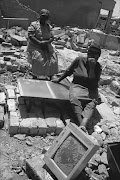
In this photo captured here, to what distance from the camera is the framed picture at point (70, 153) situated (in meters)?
3.15

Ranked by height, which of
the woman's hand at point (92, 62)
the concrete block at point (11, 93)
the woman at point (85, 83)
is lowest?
the concrete block at point (11, 93)

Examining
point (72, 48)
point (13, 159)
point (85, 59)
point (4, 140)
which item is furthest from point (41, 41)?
point (72, 48)

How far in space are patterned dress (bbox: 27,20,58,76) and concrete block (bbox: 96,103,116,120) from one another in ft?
4.88

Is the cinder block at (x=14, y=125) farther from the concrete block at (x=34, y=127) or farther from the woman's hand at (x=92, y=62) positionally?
the woman's hand at (x=92, y=62)

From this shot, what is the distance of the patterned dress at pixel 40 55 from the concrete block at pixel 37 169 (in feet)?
9.26

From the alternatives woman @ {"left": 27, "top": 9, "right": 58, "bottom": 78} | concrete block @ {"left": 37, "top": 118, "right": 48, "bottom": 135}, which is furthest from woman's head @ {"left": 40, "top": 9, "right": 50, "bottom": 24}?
concrete block @ {"left": 37, "top": 118, "right": 48, "bottom": 135}

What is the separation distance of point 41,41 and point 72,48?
18.6 ft

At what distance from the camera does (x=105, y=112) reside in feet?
18.5

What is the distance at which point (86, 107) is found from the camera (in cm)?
469

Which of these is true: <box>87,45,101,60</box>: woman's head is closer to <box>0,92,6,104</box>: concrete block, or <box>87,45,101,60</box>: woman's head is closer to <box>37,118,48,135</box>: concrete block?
<box>37,118,48,135</box>: concrete block

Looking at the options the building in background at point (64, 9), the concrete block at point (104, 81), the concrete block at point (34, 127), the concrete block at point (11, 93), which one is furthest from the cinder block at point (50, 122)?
the building in background at point (64, 9)

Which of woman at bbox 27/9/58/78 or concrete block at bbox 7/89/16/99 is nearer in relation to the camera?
concrete block at bbox 7/89/16/99

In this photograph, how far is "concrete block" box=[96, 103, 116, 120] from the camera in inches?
215

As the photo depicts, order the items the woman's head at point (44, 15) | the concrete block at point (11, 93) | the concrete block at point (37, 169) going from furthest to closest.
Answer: the woman's head at point (44, 15) < the concrete block at point (11, 93) < the concrete block at point (37, 169)
